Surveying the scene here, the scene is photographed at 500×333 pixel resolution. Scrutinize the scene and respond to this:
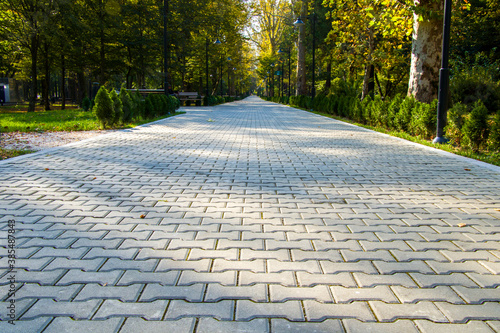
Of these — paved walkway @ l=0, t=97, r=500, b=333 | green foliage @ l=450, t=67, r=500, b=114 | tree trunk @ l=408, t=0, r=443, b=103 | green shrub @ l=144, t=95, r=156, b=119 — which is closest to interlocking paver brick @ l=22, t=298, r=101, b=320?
paved walkway @ l=0, t=97, r=500, b=333

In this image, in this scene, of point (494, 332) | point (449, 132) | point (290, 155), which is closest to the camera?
point (494, 332)

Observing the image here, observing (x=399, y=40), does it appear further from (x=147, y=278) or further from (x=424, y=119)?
(x=147, y=278)

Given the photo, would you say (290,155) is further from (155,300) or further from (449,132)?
(155,300)

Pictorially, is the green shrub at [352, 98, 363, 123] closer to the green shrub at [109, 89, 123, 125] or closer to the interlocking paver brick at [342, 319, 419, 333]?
the green shrub at [109, 89, 123, 125]

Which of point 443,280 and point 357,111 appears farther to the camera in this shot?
point 357,111

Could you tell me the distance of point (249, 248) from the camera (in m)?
3.43

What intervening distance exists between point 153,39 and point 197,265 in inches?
1163

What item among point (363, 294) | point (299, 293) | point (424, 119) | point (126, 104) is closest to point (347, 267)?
point (363, 294)

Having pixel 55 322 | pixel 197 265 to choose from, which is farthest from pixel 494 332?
pixel 55 322

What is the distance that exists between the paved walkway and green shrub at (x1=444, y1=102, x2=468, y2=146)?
2.75 m

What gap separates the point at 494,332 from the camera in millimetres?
2236

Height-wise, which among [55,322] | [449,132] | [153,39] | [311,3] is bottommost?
[55,322]

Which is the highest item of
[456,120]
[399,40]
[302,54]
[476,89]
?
[302,54]

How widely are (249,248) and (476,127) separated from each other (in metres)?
7.63
